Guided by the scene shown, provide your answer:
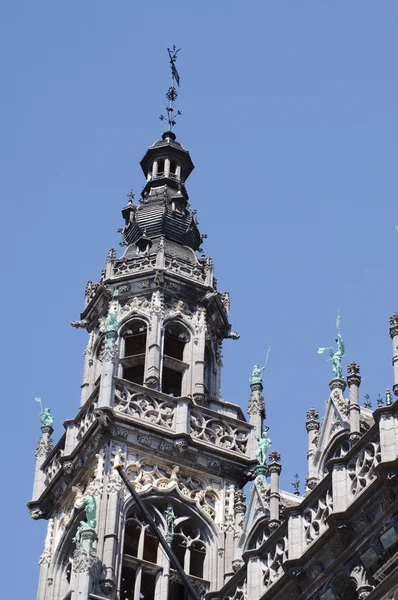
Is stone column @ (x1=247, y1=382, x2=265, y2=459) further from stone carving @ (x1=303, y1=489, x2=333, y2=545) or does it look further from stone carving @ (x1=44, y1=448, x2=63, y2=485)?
stone carving @ (x1=303, y1=489, x2=333, y2=545)

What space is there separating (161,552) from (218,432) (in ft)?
13.2

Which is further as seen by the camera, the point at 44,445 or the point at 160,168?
the point at 160,168

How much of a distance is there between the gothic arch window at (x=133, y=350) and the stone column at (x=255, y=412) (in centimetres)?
313

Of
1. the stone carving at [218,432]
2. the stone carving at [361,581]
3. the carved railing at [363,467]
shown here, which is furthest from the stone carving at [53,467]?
the stone carving at [361,581]

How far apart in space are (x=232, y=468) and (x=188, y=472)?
3.80ft

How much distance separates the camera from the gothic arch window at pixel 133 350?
46.1 metres

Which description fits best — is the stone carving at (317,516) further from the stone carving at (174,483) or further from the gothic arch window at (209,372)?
the gothic arch window at (209,372)

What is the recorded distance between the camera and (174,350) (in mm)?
46812

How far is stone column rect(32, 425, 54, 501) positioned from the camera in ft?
146

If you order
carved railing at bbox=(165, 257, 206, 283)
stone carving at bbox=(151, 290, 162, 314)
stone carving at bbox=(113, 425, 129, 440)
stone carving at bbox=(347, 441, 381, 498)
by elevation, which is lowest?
stone carving at bbox=(347, 441, 381, 498)

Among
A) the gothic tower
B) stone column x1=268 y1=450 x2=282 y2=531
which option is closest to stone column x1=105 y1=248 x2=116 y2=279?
the gothic tower

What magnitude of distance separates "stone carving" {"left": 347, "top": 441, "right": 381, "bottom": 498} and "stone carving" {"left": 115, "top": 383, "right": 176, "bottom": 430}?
1131cm

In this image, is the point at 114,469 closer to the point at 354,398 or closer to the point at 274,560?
the point at 274,560

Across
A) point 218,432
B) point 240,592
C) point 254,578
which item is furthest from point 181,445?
point 254,578
